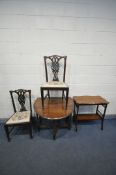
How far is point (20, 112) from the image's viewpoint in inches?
92.7

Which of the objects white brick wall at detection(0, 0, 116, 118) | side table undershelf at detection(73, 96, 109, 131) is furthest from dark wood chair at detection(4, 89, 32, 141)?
side table undershelf at detection(73, 96, 109, 131)

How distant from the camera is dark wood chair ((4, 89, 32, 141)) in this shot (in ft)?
6.83

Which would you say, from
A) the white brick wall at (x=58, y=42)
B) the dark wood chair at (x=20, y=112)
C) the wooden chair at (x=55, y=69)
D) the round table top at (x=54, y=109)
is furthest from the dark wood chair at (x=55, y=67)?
the dark wood chair at (x=20, y=112)

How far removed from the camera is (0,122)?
2.71m

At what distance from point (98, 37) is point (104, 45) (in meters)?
0.20

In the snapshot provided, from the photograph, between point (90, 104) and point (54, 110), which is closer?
point (54, 110)

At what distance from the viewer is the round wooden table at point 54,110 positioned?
1.93m

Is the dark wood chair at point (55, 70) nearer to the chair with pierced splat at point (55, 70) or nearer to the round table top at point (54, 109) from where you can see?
the chair with pierced splat at point (55, 70)

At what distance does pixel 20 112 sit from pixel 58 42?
1515 mm

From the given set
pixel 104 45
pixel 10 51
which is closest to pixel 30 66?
pixel 10 51

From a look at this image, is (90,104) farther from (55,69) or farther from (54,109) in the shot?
(55,69)

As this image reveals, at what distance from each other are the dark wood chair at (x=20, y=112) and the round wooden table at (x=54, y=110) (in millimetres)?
229

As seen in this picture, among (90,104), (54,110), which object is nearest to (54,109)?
(54,110)

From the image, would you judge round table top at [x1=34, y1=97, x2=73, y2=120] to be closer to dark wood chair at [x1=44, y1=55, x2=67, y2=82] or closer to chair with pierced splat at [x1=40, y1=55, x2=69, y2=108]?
chair with pierced splat at [x1=40, y1=55, x2=69, y2=108]
